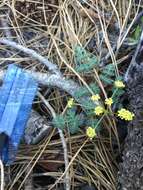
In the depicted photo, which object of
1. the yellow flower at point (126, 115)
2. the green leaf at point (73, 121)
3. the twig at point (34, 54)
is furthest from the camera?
the twig at point (34, 54)

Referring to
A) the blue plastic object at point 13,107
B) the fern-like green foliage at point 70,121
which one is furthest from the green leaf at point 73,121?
the blue plastic object at point 13,107

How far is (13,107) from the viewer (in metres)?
1.65

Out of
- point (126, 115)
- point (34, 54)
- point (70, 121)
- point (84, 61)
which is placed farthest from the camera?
point (34, 54)

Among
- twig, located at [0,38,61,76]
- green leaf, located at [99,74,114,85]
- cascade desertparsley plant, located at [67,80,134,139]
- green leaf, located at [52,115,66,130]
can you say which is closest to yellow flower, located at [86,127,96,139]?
cascade desertparsley plant, located at [67,80,134,139]

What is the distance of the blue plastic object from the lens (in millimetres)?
1611

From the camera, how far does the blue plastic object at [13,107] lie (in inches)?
63.4

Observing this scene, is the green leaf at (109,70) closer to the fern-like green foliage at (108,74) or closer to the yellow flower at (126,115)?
the fern-like green foliage at (108,74)

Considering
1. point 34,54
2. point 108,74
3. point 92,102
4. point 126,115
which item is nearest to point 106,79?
point 108,74

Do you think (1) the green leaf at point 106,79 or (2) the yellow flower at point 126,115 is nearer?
(2) the yellow flower at point 126,115

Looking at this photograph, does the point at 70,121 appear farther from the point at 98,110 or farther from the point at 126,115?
the point at 126,115

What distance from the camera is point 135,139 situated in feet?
4.97

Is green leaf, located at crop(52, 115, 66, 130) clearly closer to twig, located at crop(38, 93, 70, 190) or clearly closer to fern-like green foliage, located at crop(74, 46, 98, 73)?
twig, located at crop(38, 93, 70, 190)

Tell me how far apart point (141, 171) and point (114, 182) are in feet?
0.69

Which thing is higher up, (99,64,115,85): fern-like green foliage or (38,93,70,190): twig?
(99,64,115,85): fern-like green foliage
